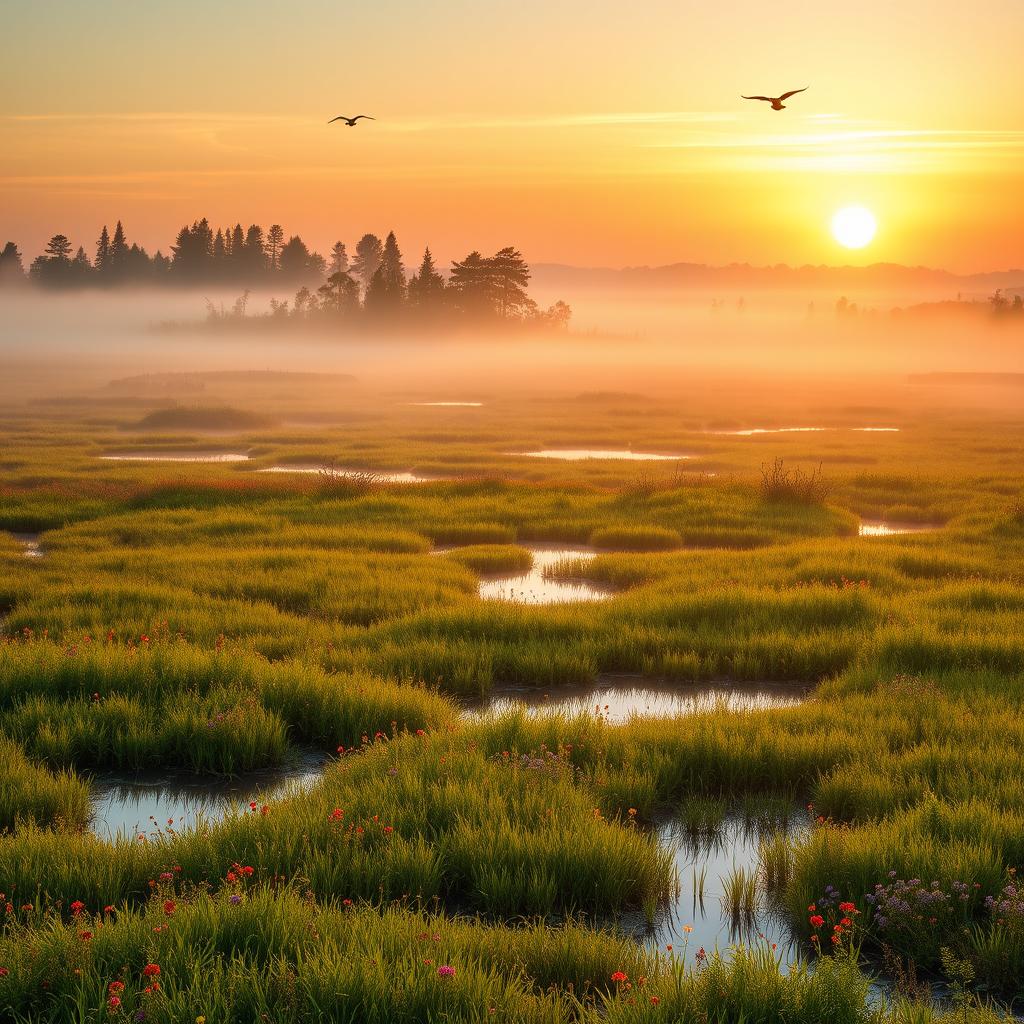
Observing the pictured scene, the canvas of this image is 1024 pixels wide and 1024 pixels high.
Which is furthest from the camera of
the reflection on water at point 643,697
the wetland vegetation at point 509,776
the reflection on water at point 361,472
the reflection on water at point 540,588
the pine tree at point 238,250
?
the pine tree at point 238,250

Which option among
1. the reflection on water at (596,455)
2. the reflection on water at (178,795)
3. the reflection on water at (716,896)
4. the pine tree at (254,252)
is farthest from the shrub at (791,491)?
the pine tree at (254,252)

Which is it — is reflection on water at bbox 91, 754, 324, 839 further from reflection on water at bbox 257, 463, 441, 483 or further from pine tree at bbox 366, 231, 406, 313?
pine tree at bbox 366, 231, 406, 313

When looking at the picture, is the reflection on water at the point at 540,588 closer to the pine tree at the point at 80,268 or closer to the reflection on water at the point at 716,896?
the reflection on water at the point at 716,896

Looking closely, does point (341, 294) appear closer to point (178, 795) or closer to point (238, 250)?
point (238, 250)

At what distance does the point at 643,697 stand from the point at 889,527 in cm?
1654

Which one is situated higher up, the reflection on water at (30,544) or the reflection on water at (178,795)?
the reflection on water at (30,544)

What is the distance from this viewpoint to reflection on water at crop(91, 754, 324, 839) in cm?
858

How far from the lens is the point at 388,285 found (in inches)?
5679

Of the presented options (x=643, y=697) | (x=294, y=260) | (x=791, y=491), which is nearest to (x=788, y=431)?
(x=791, y=491)

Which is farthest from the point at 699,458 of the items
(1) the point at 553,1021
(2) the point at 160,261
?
(2) the point at 160,261

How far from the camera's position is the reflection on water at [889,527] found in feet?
84.6

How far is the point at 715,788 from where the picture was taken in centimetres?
923

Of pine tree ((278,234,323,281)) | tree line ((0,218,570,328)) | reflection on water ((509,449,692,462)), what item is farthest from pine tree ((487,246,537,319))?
reflection on water ((509,449,692,462))

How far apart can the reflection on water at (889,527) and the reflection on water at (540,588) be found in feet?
27.2
